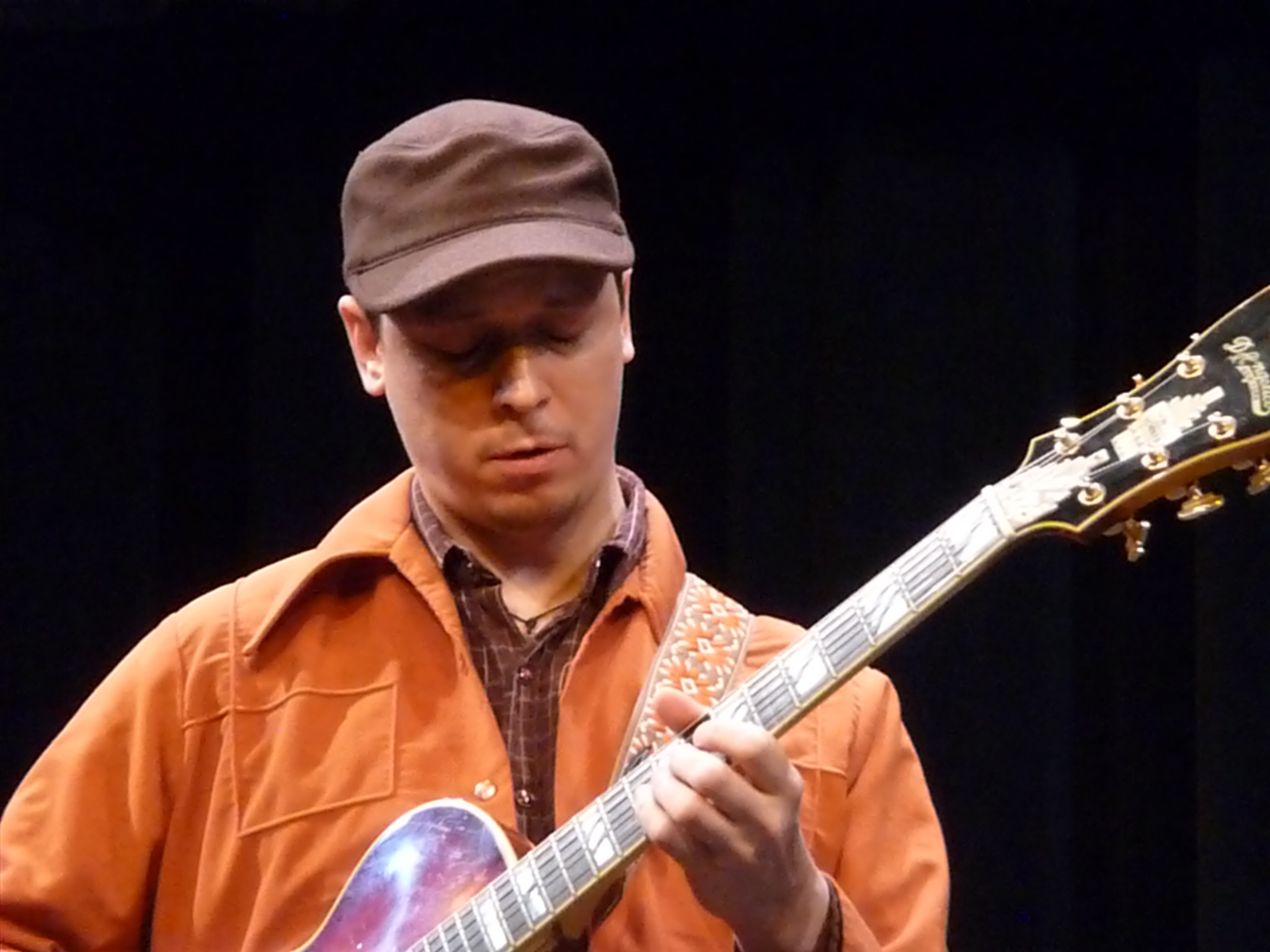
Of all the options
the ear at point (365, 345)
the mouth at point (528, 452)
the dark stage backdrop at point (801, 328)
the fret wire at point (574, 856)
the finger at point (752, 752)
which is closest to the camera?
the finger at point (752, 752)

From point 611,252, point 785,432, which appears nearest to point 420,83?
point 785,432

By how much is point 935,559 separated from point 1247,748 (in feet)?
2.65

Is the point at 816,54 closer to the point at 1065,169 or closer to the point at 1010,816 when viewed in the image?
the point at 1065,169

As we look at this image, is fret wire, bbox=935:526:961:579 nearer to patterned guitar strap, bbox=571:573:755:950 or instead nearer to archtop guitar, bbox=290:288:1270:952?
archtop guitar, bbox=290:288:1270:952

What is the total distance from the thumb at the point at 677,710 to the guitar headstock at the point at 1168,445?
24cm

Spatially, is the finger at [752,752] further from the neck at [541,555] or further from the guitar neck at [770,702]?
the neck at [541,555]

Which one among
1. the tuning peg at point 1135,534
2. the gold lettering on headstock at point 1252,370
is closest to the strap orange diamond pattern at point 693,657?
the tuning peg at point 1135,534

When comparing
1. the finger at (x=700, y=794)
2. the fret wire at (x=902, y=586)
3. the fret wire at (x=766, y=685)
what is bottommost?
the finger at (x=700, y=794)

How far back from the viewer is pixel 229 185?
227cm

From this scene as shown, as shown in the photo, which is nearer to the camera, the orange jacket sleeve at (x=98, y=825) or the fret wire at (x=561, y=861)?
the fret wire at (x=561, y=861)

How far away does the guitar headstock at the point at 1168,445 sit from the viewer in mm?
1120

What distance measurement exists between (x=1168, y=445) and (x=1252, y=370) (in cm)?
7

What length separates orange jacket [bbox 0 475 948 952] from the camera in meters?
1.31

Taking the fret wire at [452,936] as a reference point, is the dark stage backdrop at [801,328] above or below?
above
